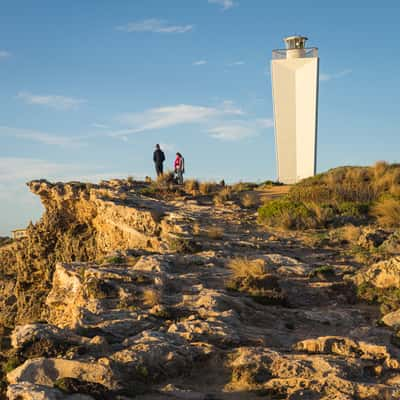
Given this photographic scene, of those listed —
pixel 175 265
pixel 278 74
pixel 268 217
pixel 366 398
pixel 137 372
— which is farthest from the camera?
pixel 278 74

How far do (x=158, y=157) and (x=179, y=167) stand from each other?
1243 mm

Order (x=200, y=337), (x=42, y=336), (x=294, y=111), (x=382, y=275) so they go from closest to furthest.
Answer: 1. (x=42, y=336)
2. (x=200, y=337)
3. (x=382, y=275)
4. (x=294, y=111)

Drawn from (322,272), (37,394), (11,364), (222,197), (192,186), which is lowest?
(11,364)

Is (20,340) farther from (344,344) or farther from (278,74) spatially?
(278,74)

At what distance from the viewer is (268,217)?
1803 cm

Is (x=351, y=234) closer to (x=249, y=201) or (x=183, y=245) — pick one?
(x=183, y=245)

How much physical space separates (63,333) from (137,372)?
1376 mm

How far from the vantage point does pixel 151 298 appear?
8.67 metres

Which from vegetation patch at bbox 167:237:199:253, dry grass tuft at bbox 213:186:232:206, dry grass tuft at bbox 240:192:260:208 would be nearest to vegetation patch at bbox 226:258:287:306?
vegetation patch at bbox 167:237:199:253

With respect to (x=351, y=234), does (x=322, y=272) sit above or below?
below

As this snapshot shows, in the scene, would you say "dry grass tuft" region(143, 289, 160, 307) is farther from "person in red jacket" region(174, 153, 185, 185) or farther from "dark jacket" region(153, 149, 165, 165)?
"dark jacket" region(153, 149, 165, 165)

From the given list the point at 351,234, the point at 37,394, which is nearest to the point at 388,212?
the point at 351,234

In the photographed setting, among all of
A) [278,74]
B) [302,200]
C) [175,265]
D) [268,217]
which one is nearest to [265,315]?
[175,265]

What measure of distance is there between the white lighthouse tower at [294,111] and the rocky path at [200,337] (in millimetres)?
18004
